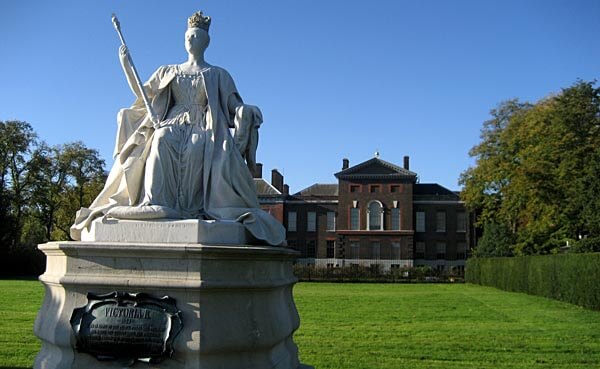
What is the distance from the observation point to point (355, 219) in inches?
2376

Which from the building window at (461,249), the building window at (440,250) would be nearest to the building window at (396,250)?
the building window at (440,250)

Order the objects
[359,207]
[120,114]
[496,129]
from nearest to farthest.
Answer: [120,114]
[496,129]
[359,207]

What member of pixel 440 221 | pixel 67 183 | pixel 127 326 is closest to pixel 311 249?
pixel 440 221

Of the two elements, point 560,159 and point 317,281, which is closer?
point 560,159

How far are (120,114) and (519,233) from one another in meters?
32.0

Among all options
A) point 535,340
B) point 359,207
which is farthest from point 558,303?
point 359,207

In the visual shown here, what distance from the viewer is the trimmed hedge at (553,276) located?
20734 millimetres

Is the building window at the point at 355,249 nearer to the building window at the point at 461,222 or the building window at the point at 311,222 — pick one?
the building window at the point at 311,222

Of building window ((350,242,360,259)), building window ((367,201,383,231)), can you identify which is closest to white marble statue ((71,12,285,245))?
building window ((367,201,383,231))

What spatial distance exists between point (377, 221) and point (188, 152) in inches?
2165

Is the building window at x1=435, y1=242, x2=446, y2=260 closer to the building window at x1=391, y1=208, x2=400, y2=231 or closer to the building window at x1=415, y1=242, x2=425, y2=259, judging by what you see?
the building window at x1=415, y1=242, x2=425, y2=259

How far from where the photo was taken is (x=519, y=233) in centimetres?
3478

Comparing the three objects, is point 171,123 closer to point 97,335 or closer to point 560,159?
point 97,335

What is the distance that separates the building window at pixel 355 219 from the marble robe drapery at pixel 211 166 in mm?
54325
